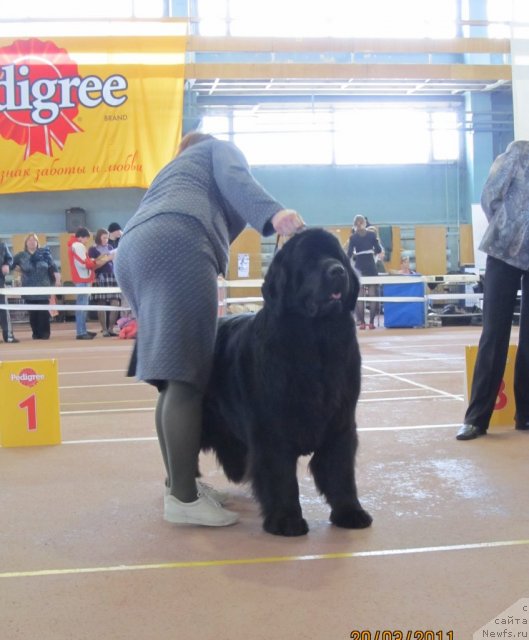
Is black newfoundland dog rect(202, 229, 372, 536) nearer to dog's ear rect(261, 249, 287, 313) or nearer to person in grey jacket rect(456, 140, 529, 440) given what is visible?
dog's ear rect(261, 249, 287, 313)

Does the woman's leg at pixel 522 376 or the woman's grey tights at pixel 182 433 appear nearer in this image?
the woman's grey tights at pixel 182 433

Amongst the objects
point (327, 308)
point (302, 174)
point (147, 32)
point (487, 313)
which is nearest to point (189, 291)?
point (327, 308)

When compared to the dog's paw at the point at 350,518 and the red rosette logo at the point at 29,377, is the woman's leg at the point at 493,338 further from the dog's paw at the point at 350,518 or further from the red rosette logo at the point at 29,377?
the red rosette logo at the point at 29,377

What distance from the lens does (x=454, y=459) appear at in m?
3.38

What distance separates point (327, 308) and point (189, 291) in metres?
0.48

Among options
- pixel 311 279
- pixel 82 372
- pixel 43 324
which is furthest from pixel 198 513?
pixel 43 324

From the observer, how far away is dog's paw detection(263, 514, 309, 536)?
2.41 m

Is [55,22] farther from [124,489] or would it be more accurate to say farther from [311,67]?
[124,489]

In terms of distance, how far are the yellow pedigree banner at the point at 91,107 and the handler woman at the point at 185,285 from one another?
12.1m

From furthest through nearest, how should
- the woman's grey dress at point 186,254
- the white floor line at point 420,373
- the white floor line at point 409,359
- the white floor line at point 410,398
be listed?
the white floor line at point 409,359
the white floor line at point 420,373
the white floor line at point 410,398
the woman's grey dress at point 186,254

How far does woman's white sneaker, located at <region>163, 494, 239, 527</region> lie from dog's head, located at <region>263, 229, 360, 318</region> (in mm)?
707

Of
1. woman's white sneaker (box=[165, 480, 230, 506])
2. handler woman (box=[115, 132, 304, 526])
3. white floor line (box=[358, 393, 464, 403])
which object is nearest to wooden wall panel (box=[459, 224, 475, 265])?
white floor line (box=[358, 393, 464, 403])

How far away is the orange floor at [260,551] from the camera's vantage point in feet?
5.81

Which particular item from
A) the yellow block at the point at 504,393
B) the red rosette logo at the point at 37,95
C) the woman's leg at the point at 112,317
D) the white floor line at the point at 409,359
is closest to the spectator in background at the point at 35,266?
the woman's leg at the point at 112,317
